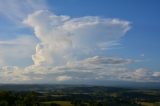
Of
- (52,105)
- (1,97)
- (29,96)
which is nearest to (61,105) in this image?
(52,105)

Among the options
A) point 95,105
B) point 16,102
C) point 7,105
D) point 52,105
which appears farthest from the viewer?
point 95,105

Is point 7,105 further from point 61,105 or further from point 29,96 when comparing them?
point 61,105

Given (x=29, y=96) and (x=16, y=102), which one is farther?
(x=29, y=96)

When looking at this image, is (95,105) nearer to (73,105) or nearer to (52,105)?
(73,105)

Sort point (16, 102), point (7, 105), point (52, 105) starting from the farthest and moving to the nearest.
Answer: point (52, 105) → point (16, 102) → point (7, 105)

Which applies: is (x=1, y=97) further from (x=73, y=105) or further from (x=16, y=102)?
(x=73, y=105)

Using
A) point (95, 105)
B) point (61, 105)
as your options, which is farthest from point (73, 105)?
point (95, 105)

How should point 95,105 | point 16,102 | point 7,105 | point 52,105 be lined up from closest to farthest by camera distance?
point 7,105 → point 16,102 → point 52,105 → point 95,105

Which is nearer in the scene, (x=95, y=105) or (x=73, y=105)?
(x=73, y=105)
